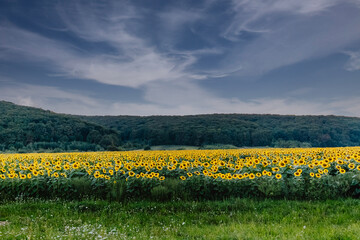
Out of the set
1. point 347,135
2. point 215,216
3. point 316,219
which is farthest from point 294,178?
point 347,135

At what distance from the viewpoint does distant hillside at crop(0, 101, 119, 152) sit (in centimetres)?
5431

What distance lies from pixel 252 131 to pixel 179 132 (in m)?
15.8

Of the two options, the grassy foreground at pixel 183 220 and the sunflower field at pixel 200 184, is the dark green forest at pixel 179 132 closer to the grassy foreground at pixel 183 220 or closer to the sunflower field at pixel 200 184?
the sunflower field at pixel 200 184

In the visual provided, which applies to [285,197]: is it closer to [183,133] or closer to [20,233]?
[20,233]

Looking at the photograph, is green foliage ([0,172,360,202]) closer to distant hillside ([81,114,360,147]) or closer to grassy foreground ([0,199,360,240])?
grassy foreground ([0,199,360,240])

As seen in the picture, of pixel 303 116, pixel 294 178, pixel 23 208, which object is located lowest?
pixel 23 208

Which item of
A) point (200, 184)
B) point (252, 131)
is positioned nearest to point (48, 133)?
point (252, 131)

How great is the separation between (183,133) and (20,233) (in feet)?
158

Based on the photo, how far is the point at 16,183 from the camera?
8.34 m

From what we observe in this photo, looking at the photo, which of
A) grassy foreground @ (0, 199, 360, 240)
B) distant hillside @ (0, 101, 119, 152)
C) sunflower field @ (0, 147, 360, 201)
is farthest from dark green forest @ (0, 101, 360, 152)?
grassy foreground @ (0, 199, 360, 240)

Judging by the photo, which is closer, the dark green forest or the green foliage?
the green foliage

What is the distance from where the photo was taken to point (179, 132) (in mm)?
52875

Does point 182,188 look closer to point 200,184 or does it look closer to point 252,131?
point 200,184

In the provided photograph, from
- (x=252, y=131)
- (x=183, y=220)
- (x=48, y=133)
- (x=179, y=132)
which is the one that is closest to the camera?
(x=183, y=220)
